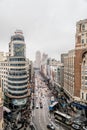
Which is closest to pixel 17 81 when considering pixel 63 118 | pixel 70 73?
pixel 63 118

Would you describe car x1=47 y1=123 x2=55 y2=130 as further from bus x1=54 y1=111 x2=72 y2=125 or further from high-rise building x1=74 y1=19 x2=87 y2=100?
high-rise building x1=74 y1=19 x2=87 y2=100

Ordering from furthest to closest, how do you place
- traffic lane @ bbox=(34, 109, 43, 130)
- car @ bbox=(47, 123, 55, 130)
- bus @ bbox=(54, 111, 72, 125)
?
bus @ bbox=(54, 111, 72, 125) → traffic lane @ bbox=(34, 109, 43, 130) → car @ bbox=(47, 123, 55, 130)

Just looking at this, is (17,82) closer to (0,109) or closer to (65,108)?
(65,108)

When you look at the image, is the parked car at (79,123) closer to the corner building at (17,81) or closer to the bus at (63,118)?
the bus at (63,118)

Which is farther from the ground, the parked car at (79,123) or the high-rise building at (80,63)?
the high-rise building at (80,63)

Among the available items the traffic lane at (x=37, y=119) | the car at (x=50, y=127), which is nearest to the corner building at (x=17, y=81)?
the traffic lane at (x=37, y=119)

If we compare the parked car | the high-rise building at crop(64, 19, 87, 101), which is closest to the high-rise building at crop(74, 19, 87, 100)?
the high-rise building at crop(64, 19, 87, 101)

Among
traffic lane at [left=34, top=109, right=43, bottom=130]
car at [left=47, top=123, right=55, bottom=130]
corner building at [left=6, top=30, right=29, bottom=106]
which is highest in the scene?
corner building at [left=6, top=30, right=29, bottom=106]

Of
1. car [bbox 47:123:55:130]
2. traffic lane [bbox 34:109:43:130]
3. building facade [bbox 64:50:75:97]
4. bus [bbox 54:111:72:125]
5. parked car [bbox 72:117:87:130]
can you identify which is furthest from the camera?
building facade [bbox 64:50:75:97]

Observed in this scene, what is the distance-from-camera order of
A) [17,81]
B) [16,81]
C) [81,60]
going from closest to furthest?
[81,60]
[16,81]
[17,81]

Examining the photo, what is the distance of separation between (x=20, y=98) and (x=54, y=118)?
57.9 feet

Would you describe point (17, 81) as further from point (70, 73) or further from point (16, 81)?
point (70, 73)

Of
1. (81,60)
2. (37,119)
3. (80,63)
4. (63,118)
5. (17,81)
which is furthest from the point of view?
(17,81)

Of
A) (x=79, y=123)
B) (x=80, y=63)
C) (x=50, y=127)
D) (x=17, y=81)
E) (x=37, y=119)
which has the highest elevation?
(x=80, y=63)
